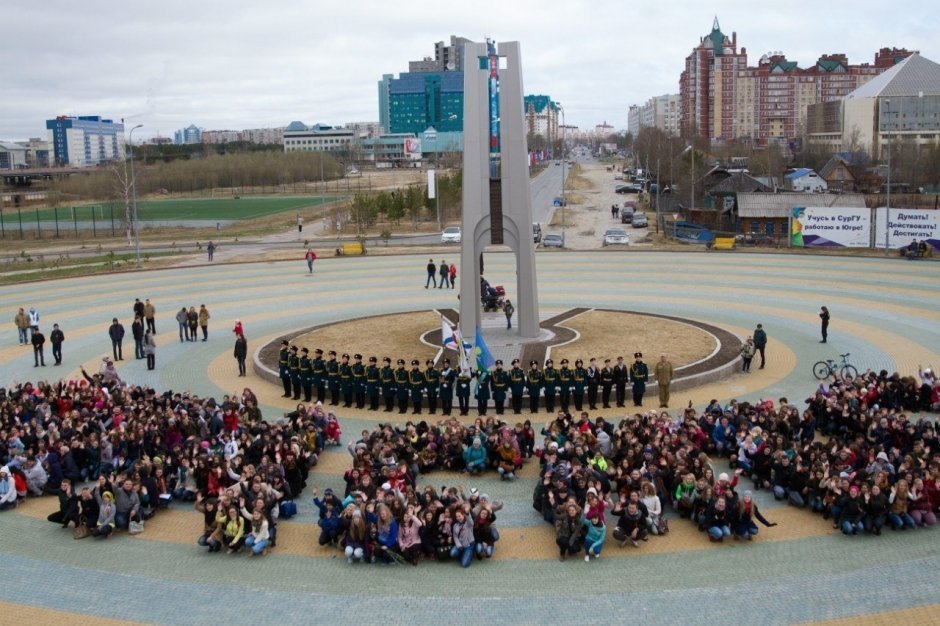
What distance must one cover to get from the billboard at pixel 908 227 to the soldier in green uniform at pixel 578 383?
112 ft

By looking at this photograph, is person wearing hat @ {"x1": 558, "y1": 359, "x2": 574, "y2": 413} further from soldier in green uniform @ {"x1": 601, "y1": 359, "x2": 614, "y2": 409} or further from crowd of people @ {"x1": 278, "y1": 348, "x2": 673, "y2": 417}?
soldier in green uniform @ {"x1": 601, "y1": 359, "x2": 614, "y2": 409}

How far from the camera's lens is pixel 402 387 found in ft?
72.1

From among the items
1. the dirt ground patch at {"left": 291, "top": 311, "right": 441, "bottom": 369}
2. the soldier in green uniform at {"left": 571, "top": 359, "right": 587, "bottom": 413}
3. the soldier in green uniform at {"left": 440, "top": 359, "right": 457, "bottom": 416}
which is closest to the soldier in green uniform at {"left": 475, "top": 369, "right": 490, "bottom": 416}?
the soldier in green uniform at {"left": 440, "top": 359, "right": 457, "bottom": 416}

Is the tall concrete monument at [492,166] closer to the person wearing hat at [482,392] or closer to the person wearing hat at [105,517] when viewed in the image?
the person wearing hat at [482,392]

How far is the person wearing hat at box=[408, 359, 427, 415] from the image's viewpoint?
2177 cm

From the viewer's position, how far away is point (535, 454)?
18328mm

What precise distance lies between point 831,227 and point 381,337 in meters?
33.2

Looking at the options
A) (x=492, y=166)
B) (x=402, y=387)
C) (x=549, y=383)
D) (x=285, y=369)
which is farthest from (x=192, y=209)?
(x=549, y=383)

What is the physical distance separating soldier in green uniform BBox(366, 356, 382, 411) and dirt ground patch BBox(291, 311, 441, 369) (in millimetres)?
3164

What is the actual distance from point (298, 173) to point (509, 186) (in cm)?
13733

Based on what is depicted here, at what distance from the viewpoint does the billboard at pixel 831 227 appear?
51062 mm

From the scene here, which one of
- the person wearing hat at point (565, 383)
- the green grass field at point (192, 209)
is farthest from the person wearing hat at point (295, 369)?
the green grass field at point (192, 209)

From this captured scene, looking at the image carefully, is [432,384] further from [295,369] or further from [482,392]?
[295,369]

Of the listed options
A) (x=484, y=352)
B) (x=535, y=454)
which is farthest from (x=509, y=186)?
(x=535, y=454)
